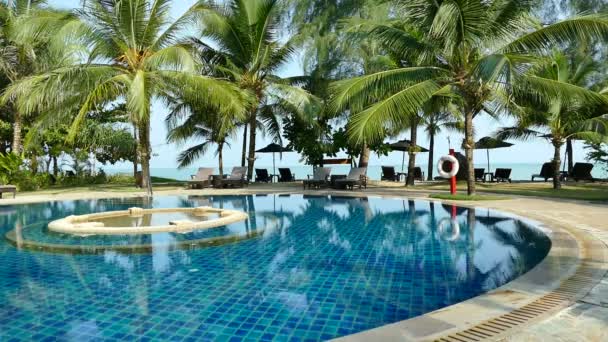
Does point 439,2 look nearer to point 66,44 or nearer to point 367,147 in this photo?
point 367,147

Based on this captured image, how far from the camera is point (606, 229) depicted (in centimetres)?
679

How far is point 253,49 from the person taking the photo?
57.8ft

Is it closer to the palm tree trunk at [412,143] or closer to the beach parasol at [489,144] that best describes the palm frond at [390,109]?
the palm tree trunk at [412,143]

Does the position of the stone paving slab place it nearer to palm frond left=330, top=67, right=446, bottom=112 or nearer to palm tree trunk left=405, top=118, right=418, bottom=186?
palm frond left=330, top=67, right=446, bottom=112

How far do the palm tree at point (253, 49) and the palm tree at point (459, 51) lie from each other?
19.5ft

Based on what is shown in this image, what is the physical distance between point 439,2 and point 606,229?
666 cm

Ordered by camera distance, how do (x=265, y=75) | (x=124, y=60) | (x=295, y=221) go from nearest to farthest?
(x=295, y=221)
(x=124, y=60)
(x=265, y=75)

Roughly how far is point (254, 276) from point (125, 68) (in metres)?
11.3

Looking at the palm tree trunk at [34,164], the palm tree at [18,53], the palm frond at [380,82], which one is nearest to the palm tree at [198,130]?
the palm tree at [18,53]

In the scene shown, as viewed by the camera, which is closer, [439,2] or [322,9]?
[439,2]

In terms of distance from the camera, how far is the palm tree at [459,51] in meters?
9.98

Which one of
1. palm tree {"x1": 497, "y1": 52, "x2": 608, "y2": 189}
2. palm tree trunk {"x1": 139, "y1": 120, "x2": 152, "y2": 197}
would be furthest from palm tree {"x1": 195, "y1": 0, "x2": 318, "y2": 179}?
palm tree {"x1": 497, "y1": 52, "x2": 608, "y2": 189}

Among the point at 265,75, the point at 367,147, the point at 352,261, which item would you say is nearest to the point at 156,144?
the point at 265,75

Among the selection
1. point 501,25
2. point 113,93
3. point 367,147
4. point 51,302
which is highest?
point 501,25
